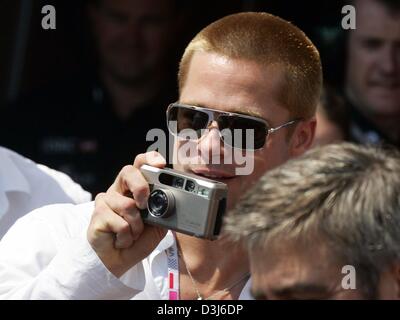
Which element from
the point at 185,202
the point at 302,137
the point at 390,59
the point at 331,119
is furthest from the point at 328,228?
the point at 390,59

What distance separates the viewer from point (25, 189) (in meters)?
3.44

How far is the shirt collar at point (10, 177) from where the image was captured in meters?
3.42

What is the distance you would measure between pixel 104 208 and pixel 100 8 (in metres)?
2.24

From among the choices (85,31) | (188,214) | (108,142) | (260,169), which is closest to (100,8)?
Answer: (85,31)

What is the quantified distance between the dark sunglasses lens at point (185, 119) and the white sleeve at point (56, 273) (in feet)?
1.15

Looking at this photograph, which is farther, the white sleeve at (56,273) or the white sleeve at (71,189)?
the white sleeve at (71,189)

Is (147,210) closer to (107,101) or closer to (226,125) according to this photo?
(226,125)

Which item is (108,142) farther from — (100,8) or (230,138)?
(230,138)

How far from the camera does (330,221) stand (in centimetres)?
188

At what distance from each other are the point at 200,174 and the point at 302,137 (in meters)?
0.35

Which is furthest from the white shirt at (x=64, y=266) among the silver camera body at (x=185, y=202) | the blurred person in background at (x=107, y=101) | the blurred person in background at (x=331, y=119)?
the blurred person in background at (x=107, y=101)

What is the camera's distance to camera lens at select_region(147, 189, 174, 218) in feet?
7.86

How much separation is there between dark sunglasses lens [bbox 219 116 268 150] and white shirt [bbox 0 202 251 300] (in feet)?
1.00

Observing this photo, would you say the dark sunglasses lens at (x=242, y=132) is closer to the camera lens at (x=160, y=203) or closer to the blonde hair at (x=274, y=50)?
the blonde hair at (x=274, y=50)
